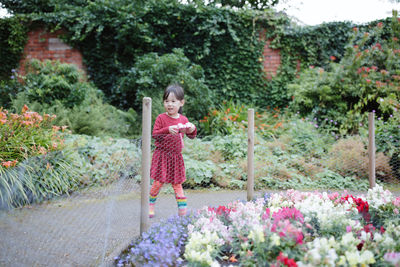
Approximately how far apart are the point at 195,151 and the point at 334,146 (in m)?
2.54

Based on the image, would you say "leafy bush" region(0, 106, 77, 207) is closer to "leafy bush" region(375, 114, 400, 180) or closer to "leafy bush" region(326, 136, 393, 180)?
"leafy bush" region(326, 136, 393, 180)

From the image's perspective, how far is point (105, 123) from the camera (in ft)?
22.3

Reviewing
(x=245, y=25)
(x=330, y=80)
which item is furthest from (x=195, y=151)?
(x=245, y=25)

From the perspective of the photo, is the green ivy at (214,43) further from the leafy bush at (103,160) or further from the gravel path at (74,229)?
the gravel path at (74,229)

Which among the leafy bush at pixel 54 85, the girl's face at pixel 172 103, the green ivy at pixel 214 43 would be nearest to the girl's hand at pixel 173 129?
the girl's face at pixel 172 103

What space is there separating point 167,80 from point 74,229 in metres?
5.37

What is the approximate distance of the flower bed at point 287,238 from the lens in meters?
1.86

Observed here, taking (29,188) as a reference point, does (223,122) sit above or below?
below

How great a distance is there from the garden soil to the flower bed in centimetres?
30

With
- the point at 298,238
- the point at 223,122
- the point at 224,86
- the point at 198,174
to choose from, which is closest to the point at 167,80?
the point at 223,122

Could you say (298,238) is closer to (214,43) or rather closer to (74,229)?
(74,229)

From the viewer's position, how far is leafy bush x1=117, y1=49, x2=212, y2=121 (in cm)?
709

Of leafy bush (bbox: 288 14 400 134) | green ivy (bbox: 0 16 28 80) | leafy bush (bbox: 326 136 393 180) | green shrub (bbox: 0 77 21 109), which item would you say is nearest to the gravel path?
leafy bush (bbox: 326 136 393 180)

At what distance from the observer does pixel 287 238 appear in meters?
1.92
